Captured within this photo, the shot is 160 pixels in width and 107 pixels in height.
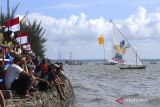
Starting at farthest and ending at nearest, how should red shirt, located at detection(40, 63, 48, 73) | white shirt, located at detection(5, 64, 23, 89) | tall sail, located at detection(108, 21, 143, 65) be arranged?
tall sail, located at detection(108, 21, 143, 65) → red shirt, located at detection(40, 63, 48, 73) → white shirt, located at detection(5, 64, 23, 89)

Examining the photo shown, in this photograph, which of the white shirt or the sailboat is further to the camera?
the sailboat

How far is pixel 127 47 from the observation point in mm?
79438

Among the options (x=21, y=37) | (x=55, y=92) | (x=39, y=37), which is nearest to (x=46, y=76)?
(x=55, y=92)

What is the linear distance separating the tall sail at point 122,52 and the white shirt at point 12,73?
6136 centimetres

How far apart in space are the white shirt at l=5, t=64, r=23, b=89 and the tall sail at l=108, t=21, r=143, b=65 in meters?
61.4

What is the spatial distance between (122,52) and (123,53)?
505mm

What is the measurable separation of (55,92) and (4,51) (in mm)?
5416

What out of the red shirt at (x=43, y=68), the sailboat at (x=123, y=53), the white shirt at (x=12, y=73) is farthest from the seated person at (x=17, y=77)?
the sailboat at (x=123, y=53)

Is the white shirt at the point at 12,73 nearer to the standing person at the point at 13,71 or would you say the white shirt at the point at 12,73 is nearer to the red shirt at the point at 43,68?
the standing person at the point at 13,71

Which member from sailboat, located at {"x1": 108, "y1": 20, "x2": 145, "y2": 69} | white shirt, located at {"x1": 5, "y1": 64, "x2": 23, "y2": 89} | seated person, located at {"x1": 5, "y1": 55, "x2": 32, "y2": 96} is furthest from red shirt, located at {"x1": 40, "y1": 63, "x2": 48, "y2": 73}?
sailboat, located at {"x1": 108, "y1": 20, "x2": 145, "y2": 69}

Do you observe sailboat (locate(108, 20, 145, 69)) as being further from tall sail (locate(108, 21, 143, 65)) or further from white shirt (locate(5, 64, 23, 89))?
white shirt (locate(5, 64, 23, 89))

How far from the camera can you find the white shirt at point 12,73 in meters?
13.6

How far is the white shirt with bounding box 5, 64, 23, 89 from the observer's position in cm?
1357

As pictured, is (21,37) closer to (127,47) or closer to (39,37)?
(39,37)
